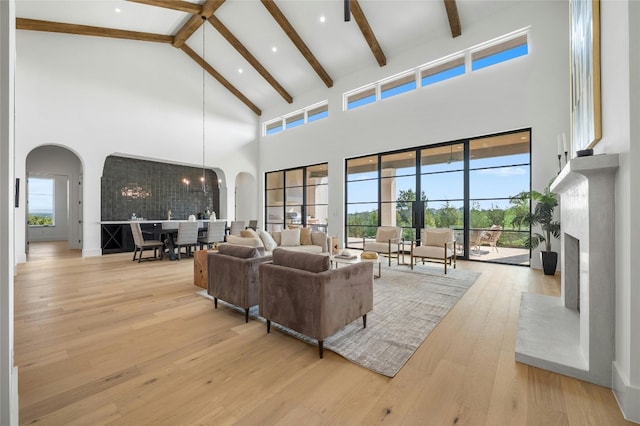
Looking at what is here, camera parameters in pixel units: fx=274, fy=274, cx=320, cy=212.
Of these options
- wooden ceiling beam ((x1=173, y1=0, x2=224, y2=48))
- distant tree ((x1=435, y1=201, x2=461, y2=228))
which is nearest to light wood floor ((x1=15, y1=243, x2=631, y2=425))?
distant tree ((x1=435, y1=201, x2=461, y2=228))

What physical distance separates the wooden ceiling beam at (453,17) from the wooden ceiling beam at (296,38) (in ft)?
11.5

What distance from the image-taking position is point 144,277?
15.6 ft

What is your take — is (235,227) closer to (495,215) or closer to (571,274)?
(495,215)

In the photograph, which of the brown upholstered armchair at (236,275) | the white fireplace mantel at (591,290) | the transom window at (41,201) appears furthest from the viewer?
the transom window at (41,201)

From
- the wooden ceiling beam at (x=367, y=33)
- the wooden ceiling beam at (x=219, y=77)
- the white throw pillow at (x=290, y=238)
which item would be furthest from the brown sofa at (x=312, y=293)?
the wooden ceiling beam at (x=219, y=77)

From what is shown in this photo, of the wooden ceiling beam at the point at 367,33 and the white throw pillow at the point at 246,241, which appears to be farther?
the wooden ceiling beam at the point at 367,33

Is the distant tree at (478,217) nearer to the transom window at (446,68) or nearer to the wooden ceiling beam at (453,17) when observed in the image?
the transom window at (446,68)

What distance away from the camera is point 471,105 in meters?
6.18

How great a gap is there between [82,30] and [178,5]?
96.6 inches

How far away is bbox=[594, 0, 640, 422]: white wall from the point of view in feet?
4.86

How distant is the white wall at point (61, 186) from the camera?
8836 mm

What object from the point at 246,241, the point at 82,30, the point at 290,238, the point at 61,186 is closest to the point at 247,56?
the point at 82,30

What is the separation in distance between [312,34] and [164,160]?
18.7 ft

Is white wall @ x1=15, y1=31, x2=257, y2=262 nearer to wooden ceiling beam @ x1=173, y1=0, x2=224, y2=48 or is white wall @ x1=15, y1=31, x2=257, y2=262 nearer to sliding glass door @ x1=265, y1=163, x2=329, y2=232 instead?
wooden ceiling beam @ x1=173, y1=0, x2=224, y2=48
